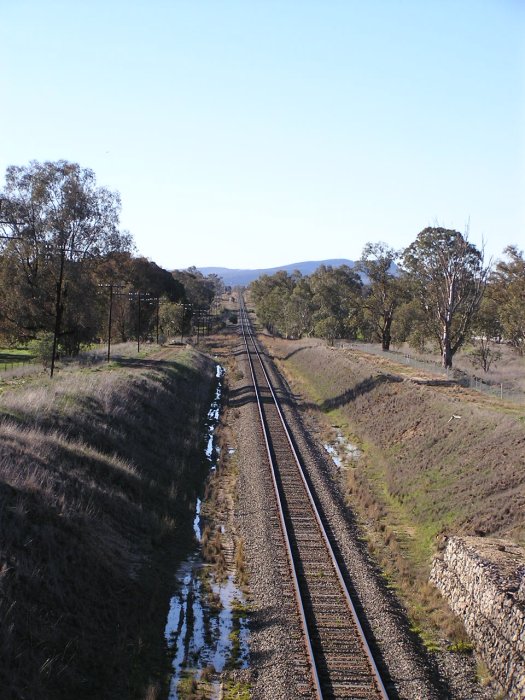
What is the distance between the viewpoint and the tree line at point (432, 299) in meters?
54.2

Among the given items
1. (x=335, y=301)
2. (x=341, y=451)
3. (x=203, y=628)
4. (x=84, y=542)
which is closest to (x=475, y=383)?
(x=341, y=451)

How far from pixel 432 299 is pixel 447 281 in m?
4.78

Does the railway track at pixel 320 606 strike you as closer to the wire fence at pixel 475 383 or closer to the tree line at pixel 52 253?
the wire fence at pixel 475 383

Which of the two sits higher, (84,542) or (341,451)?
(84,542)

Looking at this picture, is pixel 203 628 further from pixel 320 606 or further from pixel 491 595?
pixel 491 595

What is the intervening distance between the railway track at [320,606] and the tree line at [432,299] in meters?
32.8

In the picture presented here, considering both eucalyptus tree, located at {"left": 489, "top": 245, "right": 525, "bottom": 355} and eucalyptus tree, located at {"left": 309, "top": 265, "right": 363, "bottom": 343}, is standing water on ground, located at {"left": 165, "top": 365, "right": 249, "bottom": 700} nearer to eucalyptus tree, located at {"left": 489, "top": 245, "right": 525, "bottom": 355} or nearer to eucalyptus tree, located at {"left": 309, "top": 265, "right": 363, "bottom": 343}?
eucalyptus tree, located at {"left": 489, "top": 245, "right": 525, "bottom": 355}

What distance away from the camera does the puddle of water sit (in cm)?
2877

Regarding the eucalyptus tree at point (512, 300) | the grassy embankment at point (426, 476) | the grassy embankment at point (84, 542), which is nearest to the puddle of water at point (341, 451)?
the grassy embankment at point (426, 476)

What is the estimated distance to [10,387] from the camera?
3014 centimetres

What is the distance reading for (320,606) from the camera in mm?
14391

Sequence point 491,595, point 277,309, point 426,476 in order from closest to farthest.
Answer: point 491,595 → point 426,476 → point 277,309

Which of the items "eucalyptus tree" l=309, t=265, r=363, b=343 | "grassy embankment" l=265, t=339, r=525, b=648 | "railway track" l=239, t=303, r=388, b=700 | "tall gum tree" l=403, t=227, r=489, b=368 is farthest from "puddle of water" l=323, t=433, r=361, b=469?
"eucalyptus tree" l=309, t=265, r=363, b=343

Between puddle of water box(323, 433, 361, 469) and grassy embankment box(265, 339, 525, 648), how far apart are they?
0.38 meters
